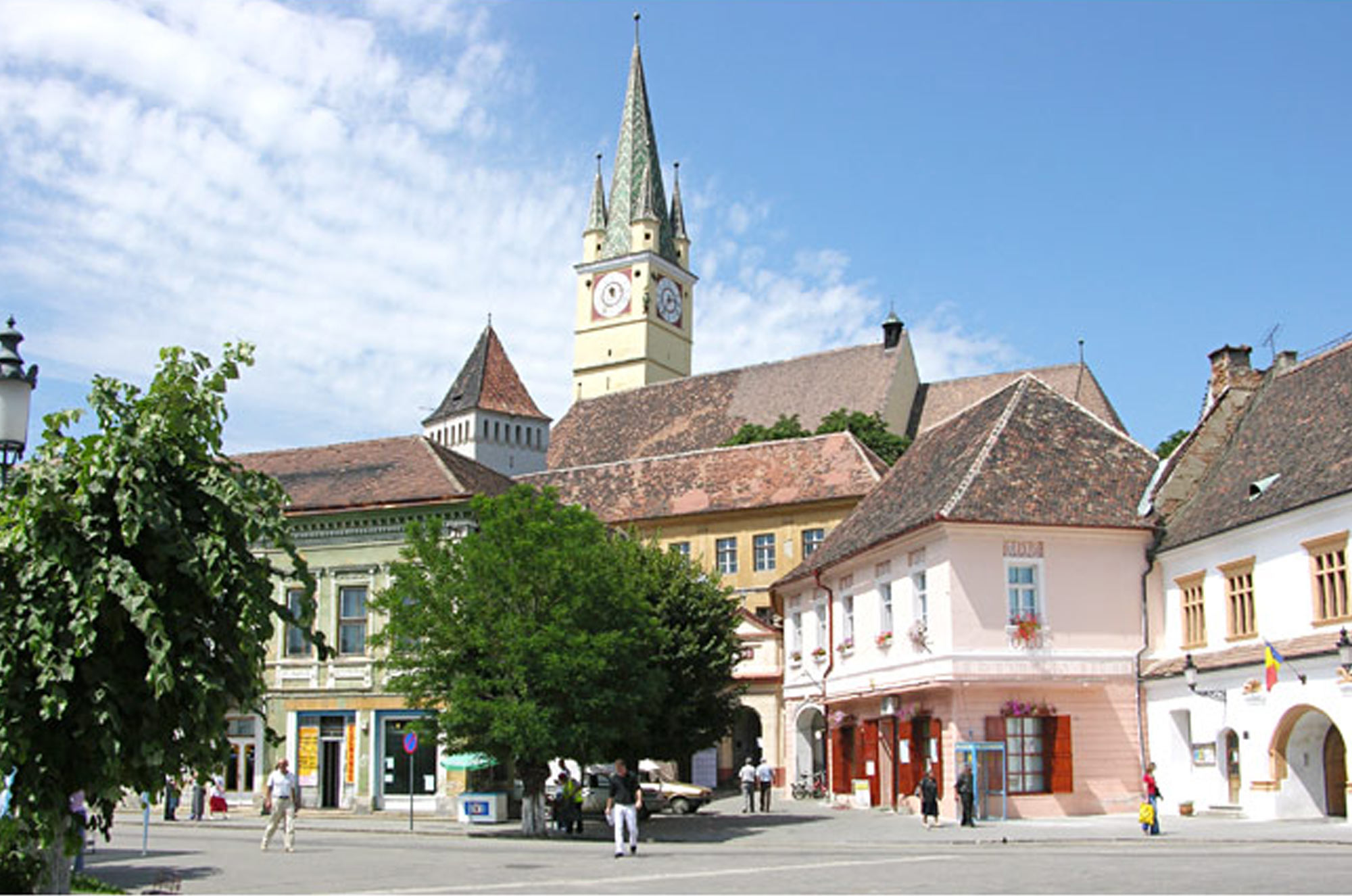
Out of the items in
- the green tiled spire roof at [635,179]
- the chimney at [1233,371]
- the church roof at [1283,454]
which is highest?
the green tiled spire roof at [635,179]

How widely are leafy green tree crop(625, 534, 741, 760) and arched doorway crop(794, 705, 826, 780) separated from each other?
211 inches

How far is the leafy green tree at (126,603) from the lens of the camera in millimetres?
9500

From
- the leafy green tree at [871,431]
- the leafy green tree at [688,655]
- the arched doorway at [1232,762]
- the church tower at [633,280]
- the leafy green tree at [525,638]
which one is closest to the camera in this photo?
the leafy green tree at [525,638]

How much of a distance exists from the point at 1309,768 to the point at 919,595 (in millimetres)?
9282

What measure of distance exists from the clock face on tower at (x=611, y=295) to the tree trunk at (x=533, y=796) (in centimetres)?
8657

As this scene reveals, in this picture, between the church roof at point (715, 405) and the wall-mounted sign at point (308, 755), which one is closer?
the wall-mounted sign at point (308, 755)

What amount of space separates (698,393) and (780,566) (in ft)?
104

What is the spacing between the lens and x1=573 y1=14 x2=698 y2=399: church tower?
115m

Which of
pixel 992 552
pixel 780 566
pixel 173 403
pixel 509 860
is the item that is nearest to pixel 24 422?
pixel 173 403

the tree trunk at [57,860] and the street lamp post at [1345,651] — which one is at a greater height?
the street lamp post at [1345,651]

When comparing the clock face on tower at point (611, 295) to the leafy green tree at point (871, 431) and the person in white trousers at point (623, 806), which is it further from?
the person in white trousers at point (623, 806)

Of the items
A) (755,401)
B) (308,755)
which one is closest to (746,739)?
(308,755)

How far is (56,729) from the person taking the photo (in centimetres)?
962

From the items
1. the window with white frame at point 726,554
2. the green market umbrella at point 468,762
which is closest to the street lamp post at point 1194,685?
the green market umbrella at point 468,762
